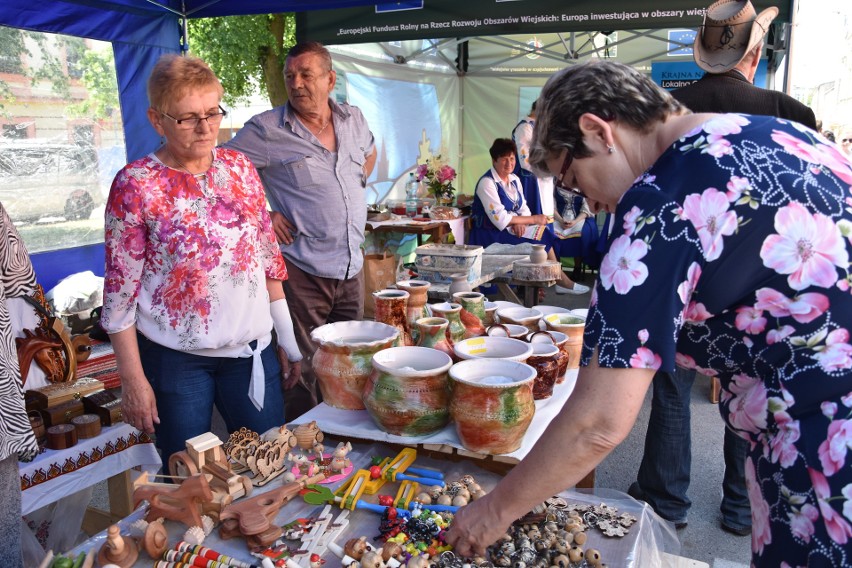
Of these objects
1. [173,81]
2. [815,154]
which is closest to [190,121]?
[173,81]

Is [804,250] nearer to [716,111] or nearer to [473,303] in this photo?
[473,303]

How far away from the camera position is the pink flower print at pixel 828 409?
102 centimetres

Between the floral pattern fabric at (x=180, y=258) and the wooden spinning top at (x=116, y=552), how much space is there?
709 mm

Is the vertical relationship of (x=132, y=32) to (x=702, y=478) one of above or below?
above

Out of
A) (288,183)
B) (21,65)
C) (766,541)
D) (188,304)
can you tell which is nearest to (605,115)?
(766,541)

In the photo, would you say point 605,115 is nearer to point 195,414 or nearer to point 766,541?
point 766,541

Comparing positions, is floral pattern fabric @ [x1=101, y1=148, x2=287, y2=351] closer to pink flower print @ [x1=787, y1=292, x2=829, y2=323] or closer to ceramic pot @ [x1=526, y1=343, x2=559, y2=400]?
ceramic pot @ [x1=526, y1=343, x2=559, y2=400]

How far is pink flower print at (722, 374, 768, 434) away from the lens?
1091 millimetres

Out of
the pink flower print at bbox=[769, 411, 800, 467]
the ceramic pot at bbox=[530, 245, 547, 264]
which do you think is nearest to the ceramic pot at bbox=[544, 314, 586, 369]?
the pink flower print at bbox=[769, 411, 800, 467]

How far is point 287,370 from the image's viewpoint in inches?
94.1

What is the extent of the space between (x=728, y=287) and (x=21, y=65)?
16.0 ft

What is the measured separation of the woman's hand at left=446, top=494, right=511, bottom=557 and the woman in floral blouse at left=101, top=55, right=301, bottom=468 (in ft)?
3.32

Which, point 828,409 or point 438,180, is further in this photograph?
point 438,180

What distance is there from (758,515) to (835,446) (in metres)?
0.25
